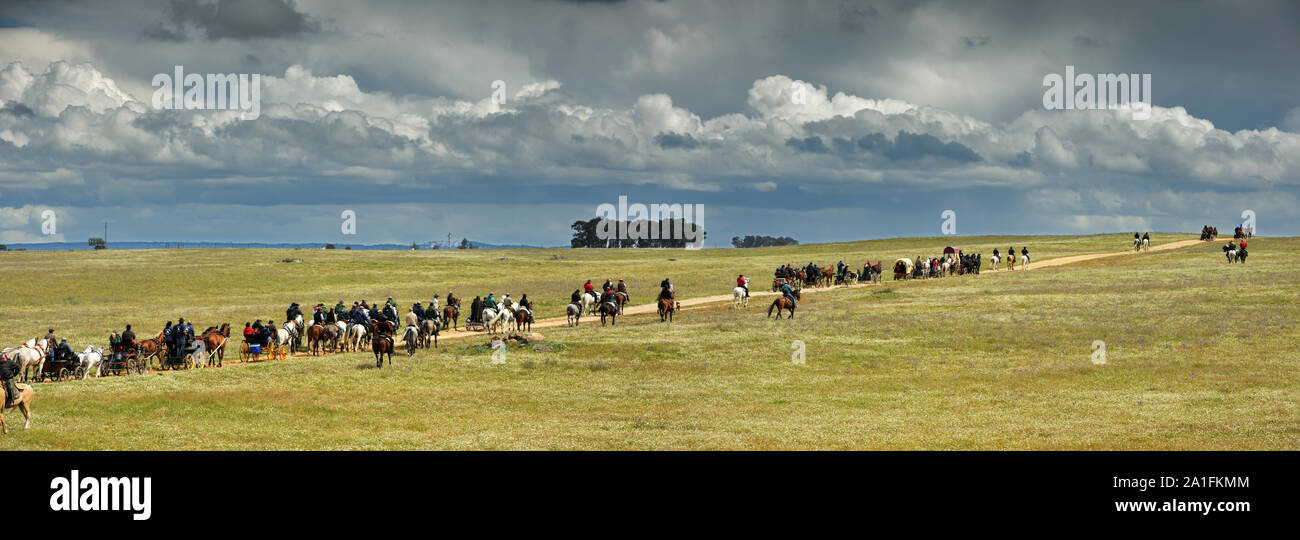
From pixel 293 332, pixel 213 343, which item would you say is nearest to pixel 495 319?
pixel 293 332

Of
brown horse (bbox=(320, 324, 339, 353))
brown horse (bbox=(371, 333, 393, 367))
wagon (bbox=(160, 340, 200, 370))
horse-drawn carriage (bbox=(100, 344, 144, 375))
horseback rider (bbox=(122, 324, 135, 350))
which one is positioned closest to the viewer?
horse-drawn carriage (bbox=(100, 344, 144, 375))

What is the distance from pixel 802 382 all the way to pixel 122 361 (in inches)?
1004

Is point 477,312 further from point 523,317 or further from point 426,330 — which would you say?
point 426,330

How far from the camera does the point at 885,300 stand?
193ft

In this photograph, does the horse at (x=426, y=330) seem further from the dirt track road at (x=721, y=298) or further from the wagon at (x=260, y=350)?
the wagon at (x=260, y=350)

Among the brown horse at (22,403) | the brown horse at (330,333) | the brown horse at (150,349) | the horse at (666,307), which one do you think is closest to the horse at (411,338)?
the brown horse at (330,333)

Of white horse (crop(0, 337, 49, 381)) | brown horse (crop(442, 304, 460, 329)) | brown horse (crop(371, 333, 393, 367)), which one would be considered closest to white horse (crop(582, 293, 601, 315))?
brown horse (crop(442, 304, 460, 329))

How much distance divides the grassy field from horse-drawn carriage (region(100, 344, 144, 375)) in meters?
3.01

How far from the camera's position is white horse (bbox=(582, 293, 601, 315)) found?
55719 mm

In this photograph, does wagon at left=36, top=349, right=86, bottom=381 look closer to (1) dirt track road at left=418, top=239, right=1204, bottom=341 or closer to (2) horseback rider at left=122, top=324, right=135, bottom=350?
(2) horseback rider at left=122, top=324, right=135, bottom=350

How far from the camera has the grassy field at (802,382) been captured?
947 inches

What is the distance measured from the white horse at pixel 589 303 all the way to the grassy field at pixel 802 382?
510 cm

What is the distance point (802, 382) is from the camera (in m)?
34.2
